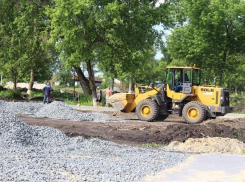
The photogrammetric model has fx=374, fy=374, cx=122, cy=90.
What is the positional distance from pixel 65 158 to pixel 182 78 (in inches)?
432

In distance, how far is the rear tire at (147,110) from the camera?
19250mm

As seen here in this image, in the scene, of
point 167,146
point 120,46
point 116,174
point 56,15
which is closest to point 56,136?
point 167,146

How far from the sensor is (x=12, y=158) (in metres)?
8.53

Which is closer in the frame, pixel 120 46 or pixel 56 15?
pixel 56 15

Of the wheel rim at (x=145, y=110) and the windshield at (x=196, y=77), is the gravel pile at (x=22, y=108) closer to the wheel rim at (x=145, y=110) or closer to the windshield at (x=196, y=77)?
the wheel rim at (x=145, y=110)

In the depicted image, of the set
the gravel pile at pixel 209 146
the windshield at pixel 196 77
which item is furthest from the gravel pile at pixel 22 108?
the gravel pile at pixel 209 146

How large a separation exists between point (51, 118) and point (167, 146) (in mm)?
8787

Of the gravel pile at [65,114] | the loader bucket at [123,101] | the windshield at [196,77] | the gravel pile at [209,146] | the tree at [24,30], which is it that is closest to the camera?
the gravel pile at [209,146]

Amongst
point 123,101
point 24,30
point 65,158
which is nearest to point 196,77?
point 123,101

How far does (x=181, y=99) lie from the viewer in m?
18.8

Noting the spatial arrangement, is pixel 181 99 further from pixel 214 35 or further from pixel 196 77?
pixel 214 35

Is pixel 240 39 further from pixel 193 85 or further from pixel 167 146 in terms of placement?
pixel 167 146

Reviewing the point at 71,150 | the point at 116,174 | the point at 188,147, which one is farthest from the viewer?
the point at 188,147

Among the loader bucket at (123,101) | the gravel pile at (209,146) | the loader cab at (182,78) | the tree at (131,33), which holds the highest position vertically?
the tree at (131,33)
